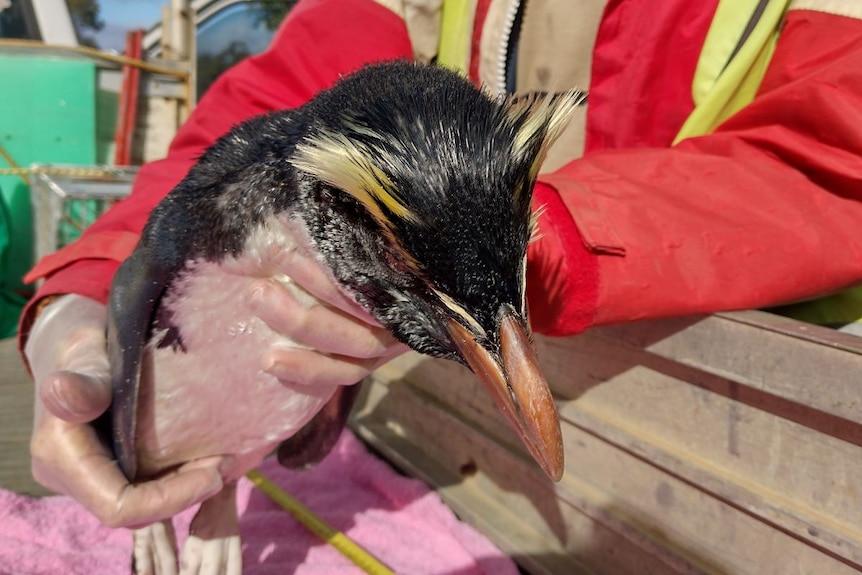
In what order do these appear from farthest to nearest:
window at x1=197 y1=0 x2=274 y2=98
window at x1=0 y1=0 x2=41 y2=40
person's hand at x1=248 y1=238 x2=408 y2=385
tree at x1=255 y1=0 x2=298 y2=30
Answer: tree at x1=255 y1=0 x2=298 y2=30, window at x1=197 y1=0 x2=274 y2=98, window at x1=0 y1=0 x2=41 y2=40, person's hand at x1=248 y1=238 x2=408 y2=385

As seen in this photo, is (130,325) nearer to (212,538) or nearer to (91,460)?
(91,460)

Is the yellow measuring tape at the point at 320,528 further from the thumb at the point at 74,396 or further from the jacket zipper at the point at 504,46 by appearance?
the jacket zipper at the point at 504,46

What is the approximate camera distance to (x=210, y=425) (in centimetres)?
74

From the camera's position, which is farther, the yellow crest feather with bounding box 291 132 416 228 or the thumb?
the thumb

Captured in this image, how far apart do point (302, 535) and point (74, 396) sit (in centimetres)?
73

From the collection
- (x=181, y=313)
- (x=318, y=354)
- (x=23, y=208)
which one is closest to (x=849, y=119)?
(x=318, y=354)

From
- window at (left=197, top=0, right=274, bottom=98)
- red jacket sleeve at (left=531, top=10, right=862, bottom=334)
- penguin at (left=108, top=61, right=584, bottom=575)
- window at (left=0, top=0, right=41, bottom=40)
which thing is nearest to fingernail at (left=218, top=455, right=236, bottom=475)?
penguin at (left=108, top=61, right=584, bottom=575)

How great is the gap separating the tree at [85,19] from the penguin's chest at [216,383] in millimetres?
3292

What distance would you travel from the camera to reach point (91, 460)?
27.6 inches

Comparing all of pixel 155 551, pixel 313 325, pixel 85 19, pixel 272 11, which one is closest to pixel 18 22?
pixel 85 19

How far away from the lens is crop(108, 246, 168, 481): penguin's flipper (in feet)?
2.20

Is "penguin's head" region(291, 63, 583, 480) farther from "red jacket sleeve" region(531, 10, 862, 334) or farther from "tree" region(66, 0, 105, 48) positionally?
"tree" region(66, 0, 105, 48)

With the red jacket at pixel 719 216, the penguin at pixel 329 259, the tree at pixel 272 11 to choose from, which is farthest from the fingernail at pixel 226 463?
the tree at pixel 272 11

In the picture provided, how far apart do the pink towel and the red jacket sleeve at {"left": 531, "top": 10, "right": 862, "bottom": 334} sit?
0.60 metres
